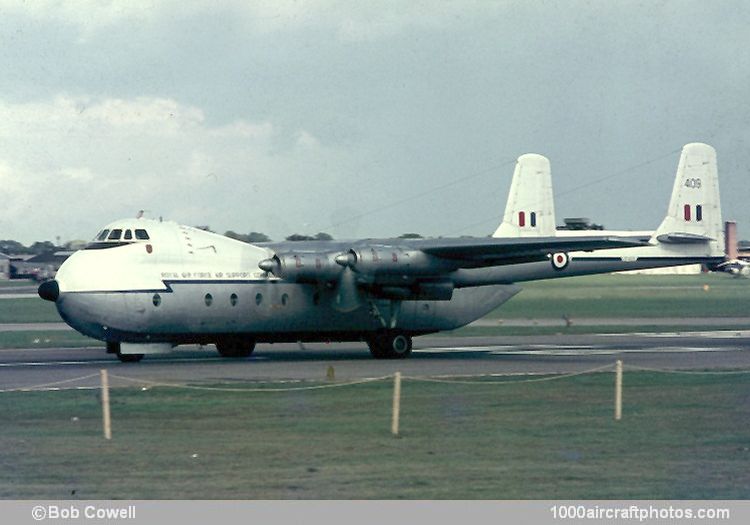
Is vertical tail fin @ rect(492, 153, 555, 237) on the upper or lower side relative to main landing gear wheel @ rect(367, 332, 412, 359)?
upper

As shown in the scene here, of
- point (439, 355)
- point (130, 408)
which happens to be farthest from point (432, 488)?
point (439, 355)

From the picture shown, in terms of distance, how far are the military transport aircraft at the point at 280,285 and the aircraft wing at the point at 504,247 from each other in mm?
40

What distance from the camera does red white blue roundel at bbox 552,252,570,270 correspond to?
126 feet

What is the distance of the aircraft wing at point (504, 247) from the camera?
33.4 metres

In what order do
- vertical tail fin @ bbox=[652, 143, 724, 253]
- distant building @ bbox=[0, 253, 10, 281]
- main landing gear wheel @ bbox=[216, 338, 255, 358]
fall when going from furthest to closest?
distant building @ bbox=[0, 253, 10, 281]
vertical tail fin @ bbox=[652, 143, 724, 253]
main landing gear wheel @ bbox=[216, 338, 255, 358]

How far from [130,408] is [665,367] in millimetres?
15582

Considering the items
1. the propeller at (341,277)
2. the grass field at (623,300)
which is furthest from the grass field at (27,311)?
the propeller at (341,277)

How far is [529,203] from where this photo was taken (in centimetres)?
4078

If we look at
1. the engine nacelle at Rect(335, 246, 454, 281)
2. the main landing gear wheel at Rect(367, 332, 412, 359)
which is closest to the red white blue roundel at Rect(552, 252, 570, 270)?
the engine nacelle at Rect(335, 246, 454, 281)

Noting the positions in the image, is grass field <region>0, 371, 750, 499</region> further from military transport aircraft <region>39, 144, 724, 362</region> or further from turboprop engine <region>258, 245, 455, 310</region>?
turboprop engine <region>258, 245, 455, 310</region>

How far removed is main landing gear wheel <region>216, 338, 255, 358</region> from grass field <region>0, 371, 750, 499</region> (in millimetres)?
9646

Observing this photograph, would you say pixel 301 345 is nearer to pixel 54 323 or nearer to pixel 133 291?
pixel 133 291

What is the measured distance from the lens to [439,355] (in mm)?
37312

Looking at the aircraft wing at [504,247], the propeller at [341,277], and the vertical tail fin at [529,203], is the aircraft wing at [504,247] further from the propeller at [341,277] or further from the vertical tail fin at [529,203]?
the vertical tail fin at [529,203]
